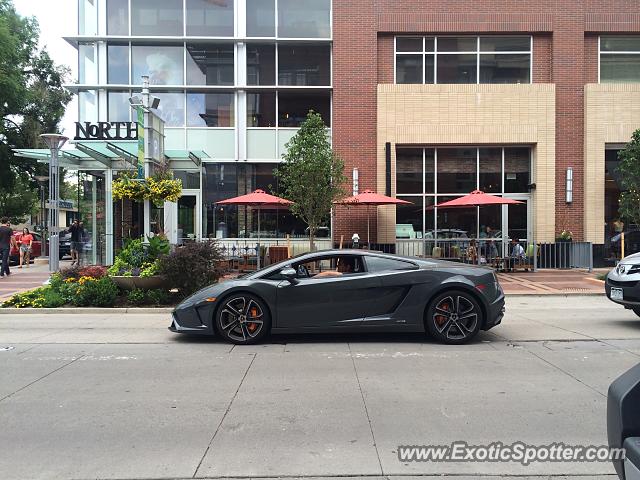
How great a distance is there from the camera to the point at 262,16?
20391 mm

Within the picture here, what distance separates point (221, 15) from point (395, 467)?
65.0ft

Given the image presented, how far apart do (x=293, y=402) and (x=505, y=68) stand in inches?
727

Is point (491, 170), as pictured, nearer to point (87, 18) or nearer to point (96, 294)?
point (96, 294)

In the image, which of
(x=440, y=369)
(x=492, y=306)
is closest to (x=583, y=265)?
(x=492, y=306)

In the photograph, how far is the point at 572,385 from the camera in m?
5.74

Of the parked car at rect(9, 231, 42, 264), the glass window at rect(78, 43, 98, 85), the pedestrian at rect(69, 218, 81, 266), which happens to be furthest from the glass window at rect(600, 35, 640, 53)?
the parked car at rect(9, 231, 42, 264)

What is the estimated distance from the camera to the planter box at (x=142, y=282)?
11.8 meters

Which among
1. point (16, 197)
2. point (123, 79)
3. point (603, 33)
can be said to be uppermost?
point (603, 33)

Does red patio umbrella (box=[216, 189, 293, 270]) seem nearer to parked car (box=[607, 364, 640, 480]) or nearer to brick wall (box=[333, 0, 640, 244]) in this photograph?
brick wall (box=[333, 0, 640, 244])

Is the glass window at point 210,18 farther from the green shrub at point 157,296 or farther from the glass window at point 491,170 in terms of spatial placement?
the green shrub at point 157,296

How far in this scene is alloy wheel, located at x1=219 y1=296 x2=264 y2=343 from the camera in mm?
7832

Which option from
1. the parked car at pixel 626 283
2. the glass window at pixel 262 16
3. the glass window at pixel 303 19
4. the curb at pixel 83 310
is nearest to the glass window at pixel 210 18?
the glass window at pixel 262 16

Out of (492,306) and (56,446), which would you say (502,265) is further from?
(56,446)

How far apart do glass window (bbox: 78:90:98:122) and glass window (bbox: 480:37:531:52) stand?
47.8 ft
